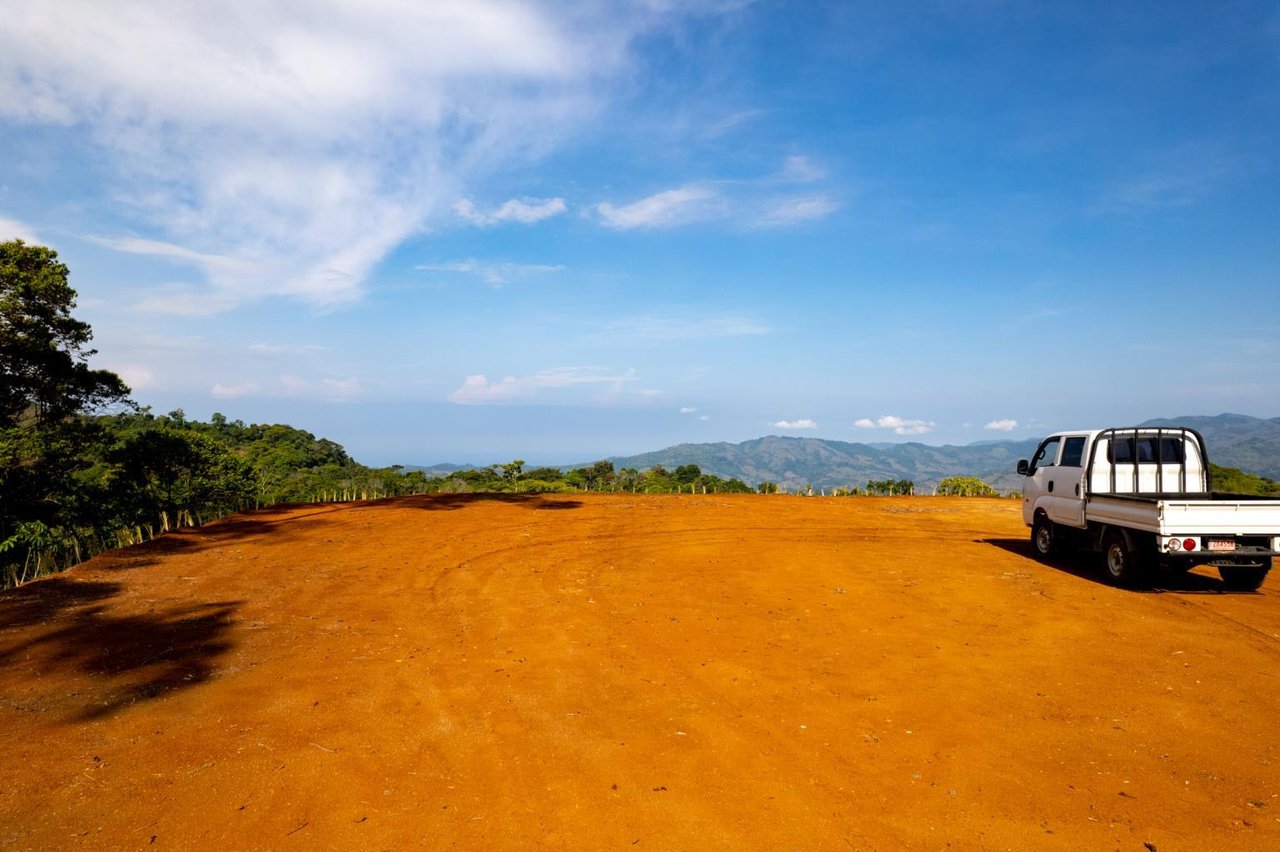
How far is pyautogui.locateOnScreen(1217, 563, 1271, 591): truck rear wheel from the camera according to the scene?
376 inches

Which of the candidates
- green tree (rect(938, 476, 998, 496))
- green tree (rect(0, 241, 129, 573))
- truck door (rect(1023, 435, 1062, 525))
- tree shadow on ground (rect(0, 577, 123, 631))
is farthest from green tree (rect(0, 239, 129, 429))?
green tree (rect(938, 476, 998, 496))

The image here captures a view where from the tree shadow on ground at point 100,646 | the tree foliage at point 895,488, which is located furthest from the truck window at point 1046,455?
the tree foliage at point 895,488

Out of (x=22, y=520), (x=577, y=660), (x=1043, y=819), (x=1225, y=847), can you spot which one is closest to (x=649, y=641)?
(x=577, y=660)

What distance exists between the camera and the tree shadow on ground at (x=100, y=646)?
18.5ft

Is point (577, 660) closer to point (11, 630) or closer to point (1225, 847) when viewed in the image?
point (1225, 847)

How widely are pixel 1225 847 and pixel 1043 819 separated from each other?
0.93 meters

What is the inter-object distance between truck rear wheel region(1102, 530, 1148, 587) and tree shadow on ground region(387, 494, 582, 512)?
1313 centimetres

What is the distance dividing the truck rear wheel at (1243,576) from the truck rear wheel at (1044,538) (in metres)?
2.32

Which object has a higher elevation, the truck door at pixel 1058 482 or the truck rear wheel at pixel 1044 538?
the truck door at pixel 1058 482

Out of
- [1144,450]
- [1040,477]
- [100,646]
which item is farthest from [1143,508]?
[100,646]

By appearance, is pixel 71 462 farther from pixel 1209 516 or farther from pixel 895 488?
pixel 895 488

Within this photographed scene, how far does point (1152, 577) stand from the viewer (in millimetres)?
9883

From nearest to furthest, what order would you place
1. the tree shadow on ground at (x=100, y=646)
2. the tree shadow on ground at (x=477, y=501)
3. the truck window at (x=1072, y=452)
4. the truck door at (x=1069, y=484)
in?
the tree shadow on ground at (x=100, y=646) < the truck door at (x=1069, y=484) < the truck window at (x=1072, y=452) < the tree shadow on ground at (x=477, y=501)

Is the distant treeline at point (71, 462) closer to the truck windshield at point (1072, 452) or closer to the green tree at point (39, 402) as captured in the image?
the green tree at point (39, 402)
